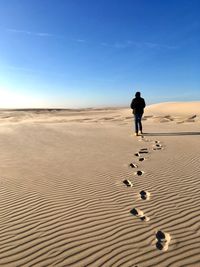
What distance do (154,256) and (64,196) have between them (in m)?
2.87

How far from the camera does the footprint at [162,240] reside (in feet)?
13.9

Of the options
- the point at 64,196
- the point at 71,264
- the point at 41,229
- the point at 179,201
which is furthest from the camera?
the point at 64,196

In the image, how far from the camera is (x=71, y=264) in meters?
3.94

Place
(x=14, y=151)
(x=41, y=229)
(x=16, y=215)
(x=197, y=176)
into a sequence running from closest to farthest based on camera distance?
(x=41, y=229), (x=16, y=215), (x=197, y=176), (x=14, y=151)

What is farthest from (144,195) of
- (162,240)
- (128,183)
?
(162,240)

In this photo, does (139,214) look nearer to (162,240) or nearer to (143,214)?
(143,214)

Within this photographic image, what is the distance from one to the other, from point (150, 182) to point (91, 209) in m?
2.17

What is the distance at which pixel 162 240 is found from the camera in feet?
14.6

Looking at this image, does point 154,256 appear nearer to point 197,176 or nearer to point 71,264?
point 71,264

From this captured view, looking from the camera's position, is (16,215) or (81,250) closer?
(81,250)

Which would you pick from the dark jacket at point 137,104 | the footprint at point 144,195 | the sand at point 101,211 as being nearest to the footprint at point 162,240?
the sand at point 101,211

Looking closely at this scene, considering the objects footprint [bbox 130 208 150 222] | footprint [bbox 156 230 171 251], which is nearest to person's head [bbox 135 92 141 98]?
footprint [bbox 130 208 150 222]

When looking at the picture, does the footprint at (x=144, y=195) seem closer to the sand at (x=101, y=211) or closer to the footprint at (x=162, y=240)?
the sand at (x=101, y=211)

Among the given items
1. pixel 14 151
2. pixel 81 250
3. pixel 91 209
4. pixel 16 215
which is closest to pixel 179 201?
pixel 91 209
